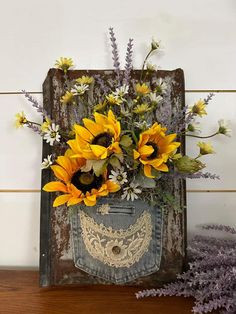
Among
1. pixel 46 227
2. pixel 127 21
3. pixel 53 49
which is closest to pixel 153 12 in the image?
pixel 127 21

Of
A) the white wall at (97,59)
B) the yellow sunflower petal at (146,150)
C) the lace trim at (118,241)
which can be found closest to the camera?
the yellow sunflower petal at (146,150)

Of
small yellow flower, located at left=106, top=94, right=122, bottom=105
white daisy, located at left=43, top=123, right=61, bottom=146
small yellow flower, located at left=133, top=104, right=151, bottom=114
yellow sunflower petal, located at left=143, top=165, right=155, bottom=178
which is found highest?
small yellow flower, located at left=106, top=94, right=122, bottom=105

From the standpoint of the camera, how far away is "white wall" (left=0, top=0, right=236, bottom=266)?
30.5 inches

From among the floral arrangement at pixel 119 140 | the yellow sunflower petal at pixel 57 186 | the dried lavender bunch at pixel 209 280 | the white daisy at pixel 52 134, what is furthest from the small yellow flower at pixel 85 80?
the dried lavender bunch at pixel 209 280

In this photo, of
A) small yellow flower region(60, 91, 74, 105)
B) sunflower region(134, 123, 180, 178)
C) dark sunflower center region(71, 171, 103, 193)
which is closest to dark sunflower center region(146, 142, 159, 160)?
sunflower region(134, 123, 180, 178)

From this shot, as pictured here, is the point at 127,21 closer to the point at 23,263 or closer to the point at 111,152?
the point at 111,152

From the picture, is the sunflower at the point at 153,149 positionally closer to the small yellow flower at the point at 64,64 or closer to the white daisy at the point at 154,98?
the white daisy at the point at 154,98

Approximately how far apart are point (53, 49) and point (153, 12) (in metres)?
0.23

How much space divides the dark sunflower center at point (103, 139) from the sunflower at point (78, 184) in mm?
53

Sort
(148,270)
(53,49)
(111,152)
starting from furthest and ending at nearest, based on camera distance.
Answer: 1. (53,49)
2. (148,270)
3. (111,152)

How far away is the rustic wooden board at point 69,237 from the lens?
709 millimetres

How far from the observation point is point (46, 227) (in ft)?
2.38

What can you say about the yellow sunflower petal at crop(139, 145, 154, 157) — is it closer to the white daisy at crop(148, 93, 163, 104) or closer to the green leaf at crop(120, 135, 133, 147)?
the green leaf at crop(120, 135, 133, 147)

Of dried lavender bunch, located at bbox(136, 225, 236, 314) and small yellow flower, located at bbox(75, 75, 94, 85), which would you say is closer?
dried lavender bunch, located at bbox(136, 225, 236, 314)
